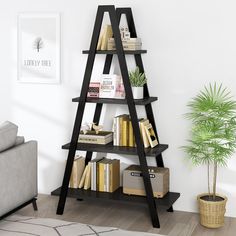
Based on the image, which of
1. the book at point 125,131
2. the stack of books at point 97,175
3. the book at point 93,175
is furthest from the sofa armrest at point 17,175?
the book at point 125,131

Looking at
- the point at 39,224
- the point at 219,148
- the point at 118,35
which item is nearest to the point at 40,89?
the point at 118,35

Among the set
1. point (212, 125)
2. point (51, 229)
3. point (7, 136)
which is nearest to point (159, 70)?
point (212, 125)

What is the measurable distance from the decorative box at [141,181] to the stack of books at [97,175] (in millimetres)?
128

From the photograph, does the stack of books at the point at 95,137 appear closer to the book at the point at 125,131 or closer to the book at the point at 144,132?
the book at the point at 125,131

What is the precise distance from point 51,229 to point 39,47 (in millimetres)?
1836

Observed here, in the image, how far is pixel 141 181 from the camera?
13.9 feet

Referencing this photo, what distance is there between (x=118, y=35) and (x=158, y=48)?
0.47 metres

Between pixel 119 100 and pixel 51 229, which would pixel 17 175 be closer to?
pixel 51 229

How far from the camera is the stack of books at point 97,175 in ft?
14.3

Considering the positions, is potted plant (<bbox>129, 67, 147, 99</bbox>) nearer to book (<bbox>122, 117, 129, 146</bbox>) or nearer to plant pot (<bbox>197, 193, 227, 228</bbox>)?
book (<bbox>122, 117, 129, 146</bbox>)

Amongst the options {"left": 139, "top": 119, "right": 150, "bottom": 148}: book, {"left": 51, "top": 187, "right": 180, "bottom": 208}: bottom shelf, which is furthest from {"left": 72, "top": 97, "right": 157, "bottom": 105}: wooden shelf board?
{"left": 51, "top": 187, "right": 180, "bottom": 208}: bottom shelf

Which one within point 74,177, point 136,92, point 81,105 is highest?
point 136,92

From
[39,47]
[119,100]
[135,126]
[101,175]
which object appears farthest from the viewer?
[39,47]

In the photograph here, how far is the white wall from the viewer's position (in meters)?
4.21
